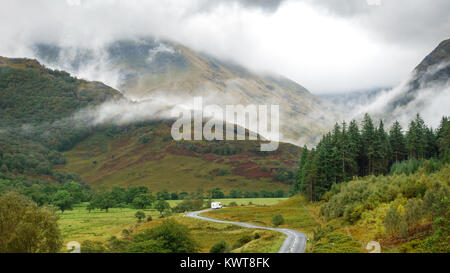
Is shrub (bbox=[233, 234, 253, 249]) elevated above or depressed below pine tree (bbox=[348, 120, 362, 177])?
below

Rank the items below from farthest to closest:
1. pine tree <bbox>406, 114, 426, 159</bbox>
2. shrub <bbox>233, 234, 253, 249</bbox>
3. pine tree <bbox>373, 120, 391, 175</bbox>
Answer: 1. pine tree <bbox>373, 120, 391, 175</bbox>
2. pine tree <bbox>406, 114, 426, 159</bbox>
3. shrub <bbox>233, 234, 253, 249</bbox>

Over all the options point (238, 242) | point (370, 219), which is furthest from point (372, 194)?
point (238, 242)

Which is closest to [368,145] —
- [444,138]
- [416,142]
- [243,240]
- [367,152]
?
[367,152]

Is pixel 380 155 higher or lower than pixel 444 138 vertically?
lower

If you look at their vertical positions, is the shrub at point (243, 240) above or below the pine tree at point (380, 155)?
below

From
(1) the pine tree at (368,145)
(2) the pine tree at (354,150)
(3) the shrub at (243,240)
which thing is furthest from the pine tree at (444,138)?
(3) the shrub at (243,240)

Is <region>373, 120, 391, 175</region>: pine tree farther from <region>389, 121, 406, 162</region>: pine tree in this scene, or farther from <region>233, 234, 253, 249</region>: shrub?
<region>233, 234, 253, 249</region>: shrub

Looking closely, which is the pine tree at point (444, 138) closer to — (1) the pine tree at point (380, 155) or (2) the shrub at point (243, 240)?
(1) the pine tree at point (380, 155)

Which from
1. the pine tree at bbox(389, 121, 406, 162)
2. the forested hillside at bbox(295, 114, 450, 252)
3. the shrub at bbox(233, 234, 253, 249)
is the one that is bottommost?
the shrub at bbox(233, 234, 253, 249)

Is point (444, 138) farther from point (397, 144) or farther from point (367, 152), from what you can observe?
point (367, 152)

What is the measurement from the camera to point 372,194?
177 feet

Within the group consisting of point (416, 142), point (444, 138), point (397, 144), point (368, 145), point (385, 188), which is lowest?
point (385, 188)

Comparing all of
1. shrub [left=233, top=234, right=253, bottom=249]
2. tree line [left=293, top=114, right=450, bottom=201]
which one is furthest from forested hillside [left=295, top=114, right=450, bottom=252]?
shrub [left=233, top=234, right=253, bottom=249]

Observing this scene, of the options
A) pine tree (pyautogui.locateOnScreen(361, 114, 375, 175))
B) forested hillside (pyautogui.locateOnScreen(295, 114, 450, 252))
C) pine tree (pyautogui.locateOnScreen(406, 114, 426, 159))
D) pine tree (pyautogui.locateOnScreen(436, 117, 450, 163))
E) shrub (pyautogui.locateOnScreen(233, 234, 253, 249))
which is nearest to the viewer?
forested hillside (pyautogui.locateOnScreen(295, 114, 450, 252))
